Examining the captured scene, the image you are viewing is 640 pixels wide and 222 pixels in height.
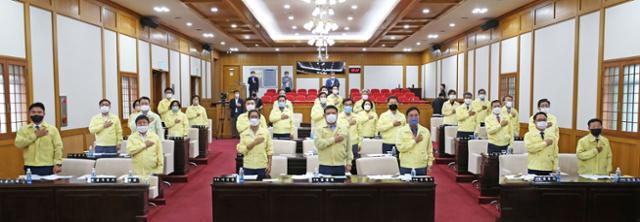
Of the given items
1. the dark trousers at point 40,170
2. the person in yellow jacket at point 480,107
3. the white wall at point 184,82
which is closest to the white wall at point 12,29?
the dark trousers at point 40,170

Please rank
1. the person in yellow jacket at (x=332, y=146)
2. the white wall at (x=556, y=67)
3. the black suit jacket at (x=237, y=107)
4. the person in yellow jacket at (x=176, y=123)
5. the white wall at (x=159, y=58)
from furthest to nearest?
→ the black suit jacket at (x=237, y=107)
the white wall at (x=159, y=58)
the person in yellow jacket at (x=176, y=123)
the white wall at (x=556, y=67)
the person in yellow jacket at (x=332, y=146)

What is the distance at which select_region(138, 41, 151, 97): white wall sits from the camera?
12.1 metres

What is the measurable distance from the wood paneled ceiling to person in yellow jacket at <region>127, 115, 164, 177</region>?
173 inches

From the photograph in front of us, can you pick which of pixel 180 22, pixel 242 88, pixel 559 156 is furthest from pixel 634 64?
pixel 242 88

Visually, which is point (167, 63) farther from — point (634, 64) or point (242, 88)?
point (634, 64)

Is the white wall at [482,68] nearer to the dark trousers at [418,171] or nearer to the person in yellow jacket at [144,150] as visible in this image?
the dark trousers at [418,171]

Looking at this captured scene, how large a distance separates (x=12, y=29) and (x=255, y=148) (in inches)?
174

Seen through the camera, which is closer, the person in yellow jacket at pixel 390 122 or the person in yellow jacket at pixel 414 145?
the person in yellow jacket at pixel 414 145

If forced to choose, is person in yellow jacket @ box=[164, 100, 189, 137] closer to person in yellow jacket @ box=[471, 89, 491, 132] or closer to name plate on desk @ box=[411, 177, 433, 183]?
name plate on desk @ box=[411, 177, 433, 183]

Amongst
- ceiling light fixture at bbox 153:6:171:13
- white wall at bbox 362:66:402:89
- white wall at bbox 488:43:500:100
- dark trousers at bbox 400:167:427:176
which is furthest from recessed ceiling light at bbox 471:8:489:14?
white wall at bbox 362:66:402:89

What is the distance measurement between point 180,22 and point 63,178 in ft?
29.2

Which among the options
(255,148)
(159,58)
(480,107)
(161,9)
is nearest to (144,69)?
(159,58)

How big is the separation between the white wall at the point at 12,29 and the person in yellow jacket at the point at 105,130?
145 cm

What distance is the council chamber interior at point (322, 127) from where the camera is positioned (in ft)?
15.9
